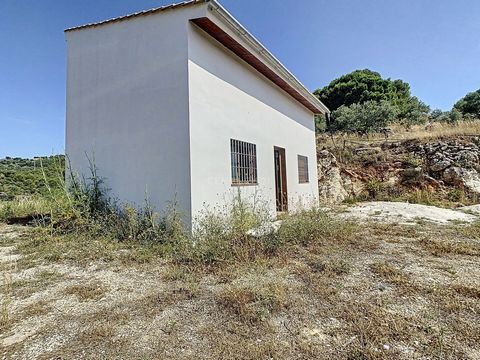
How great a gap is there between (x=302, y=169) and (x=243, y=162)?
14.3 ft

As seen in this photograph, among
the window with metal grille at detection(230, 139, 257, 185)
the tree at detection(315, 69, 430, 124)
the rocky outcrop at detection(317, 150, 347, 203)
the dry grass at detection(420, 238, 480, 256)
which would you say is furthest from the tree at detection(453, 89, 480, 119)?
the window with metal grille at detection(230, 139, 257, 185)

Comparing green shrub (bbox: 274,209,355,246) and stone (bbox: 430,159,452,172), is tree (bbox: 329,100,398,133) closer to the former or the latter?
stone (bbox: 430,159,452,172)

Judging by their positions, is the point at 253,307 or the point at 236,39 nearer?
the point at 253,307

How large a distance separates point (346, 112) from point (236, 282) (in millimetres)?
19053

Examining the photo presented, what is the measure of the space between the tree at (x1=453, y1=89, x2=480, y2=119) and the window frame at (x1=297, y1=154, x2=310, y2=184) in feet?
60.5

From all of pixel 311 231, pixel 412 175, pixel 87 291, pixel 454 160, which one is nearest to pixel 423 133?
pixel 454 160

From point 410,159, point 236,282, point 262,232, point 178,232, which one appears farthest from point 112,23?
point 410,159

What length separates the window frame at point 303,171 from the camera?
10.0 metres

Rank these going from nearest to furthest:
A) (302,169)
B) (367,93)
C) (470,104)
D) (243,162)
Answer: (243,162) → (302,169) → (470,104) → (367,93)

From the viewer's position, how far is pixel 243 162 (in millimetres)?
6762

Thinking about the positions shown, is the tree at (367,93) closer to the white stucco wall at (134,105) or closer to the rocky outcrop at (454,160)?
the rocky outcrop at (454,160)

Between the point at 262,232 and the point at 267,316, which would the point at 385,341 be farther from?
the point at 262,232

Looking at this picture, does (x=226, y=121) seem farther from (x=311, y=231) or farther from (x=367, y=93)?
(x=367, y=93)

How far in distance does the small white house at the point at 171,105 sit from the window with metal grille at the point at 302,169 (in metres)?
3.02
